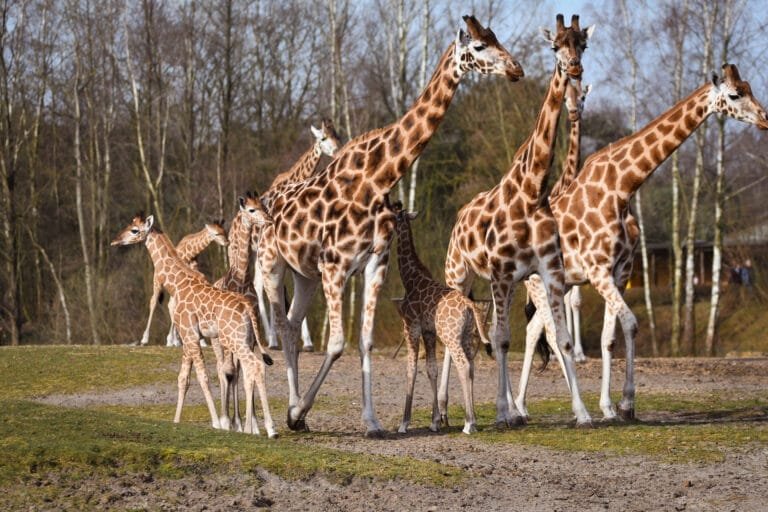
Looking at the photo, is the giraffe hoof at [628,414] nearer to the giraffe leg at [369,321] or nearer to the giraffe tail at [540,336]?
the giraffe tail at [540,336]

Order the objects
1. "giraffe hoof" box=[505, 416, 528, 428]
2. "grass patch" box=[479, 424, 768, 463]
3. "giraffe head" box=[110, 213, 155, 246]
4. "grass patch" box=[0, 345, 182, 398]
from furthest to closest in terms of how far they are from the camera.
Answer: "grass patch" box=[0, 345, 182, 398] → "giraffe head" box=[110, 213, 155, 246] → "giraffe hoof" box=[505, 416, 528, 428] → "grass patch" box=[479, 424, 768, 463]

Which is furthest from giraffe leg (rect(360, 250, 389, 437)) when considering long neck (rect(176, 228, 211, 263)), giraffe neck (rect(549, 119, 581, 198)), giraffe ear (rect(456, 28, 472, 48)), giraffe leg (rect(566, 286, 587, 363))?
long neck (rect(176, 228, 211, 263))

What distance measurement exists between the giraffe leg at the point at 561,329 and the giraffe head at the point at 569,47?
2.05 meters

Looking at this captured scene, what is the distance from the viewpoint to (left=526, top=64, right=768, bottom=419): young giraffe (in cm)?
1334

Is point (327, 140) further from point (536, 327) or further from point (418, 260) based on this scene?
point (418, 260)

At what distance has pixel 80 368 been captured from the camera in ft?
62.3

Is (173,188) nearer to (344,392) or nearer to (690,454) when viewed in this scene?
(344,392)

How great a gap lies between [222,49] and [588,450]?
3008 cm

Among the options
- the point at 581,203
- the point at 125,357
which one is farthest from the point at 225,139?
the point at 581,203

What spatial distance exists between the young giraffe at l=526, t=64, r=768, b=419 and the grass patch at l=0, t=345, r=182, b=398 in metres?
7.23

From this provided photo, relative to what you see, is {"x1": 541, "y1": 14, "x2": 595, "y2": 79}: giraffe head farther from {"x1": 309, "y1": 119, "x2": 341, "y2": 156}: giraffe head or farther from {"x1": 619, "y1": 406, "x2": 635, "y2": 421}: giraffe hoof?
{"x1": 309, "y1": 119, "x2": 341, "y2": 156}: giraffe head

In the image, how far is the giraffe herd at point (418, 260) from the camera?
12.2 meters

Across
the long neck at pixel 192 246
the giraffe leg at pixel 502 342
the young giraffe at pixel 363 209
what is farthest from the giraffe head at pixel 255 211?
the long neck at pixel 192 246

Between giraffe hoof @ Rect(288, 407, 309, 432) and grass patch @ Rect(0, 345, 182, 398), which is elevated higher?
grass patch @ Rect(0, 345, 182, 398)
